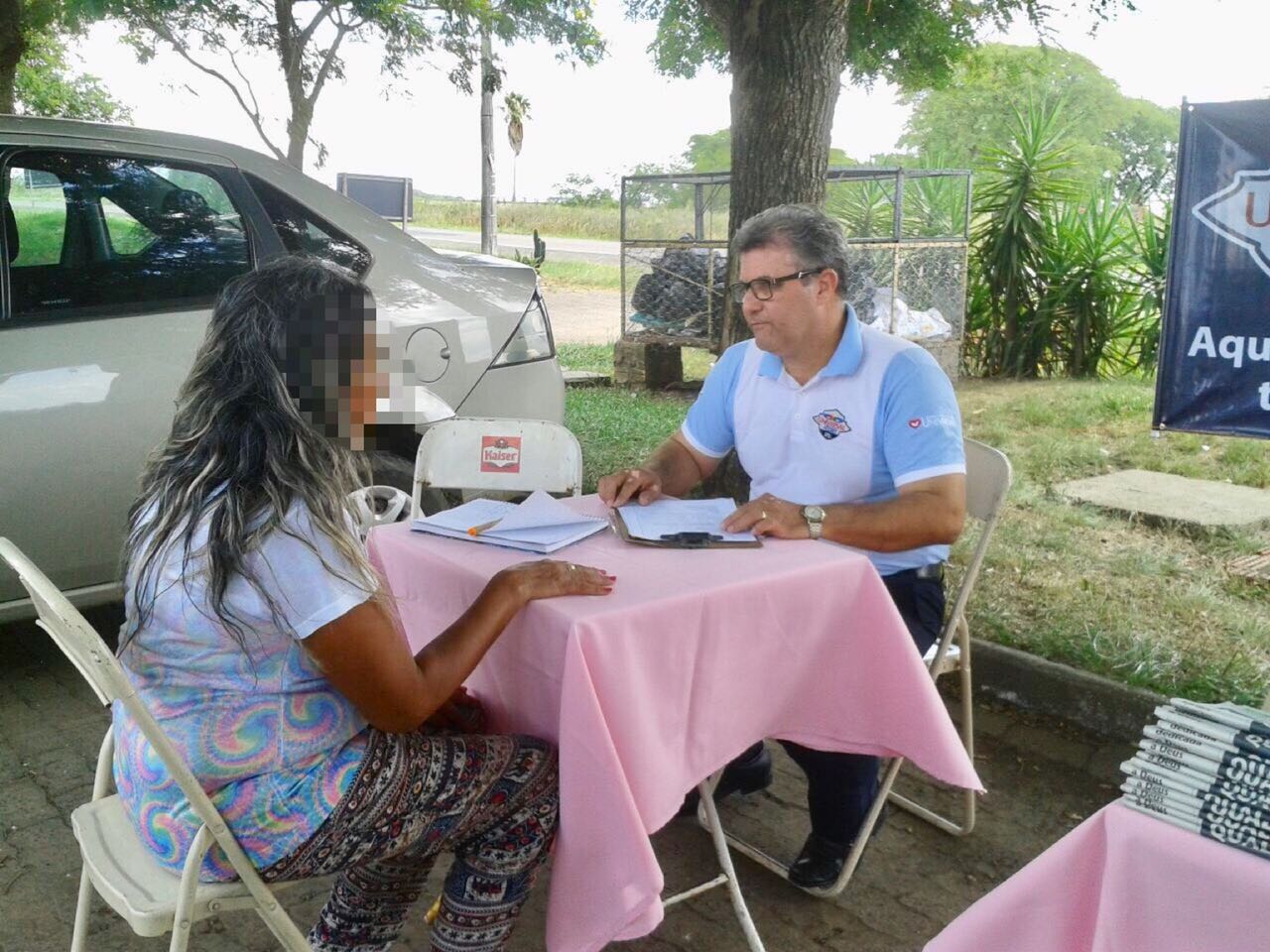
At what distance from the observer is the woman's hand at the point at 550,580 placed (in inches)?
78.3

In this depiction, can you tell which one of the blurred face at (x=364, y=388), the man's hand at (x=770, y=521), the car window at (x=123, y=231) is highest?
the car window at (x=123, y=231)

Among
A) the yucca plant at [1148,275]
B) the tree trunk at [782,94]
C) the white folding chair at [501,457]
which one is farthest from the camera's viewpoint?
the yucca plant at [1148,275]

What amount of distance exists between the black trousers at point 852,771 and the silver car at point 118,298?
145cm

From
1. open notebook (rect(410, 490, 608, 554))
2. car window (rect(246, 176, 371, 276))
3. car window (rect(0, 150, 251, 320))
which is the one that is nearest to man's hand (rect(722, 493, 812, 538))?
open notebook (rect(410, 490, 608, 554))

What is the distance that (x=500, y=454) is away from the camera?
129 inches

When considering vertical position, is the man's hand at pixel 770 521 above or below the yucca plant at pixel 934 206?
below

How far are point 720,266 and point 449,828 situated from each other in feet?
24.9

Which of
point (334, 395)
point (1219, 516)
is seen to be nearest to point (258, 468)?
point (334, 395)

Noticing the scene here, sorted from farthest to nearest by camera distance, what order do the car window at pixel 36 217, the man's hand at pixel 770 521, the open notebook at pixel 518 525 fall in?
the car window at pixel 36 217 < the man's hand at pixel 770 521 < the open notebook at pixel 518 525

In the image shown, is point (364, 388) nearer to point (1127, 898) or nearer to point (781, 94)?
point (1127, 898)

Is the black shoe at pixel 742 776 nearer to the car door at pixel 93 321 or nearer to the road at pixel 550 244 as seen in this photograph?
the car door at pixel 93 321

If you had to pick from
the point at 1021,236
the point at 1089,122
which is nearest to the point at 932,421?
the point at 1021,236

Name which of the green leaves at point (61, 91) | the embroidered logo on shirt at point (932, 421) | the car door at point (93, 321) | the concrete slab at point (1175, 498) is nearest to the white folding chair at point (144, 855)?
the embroidered logo on shirt at point (932, 421)

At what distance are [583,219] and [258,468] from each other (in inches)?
1333
